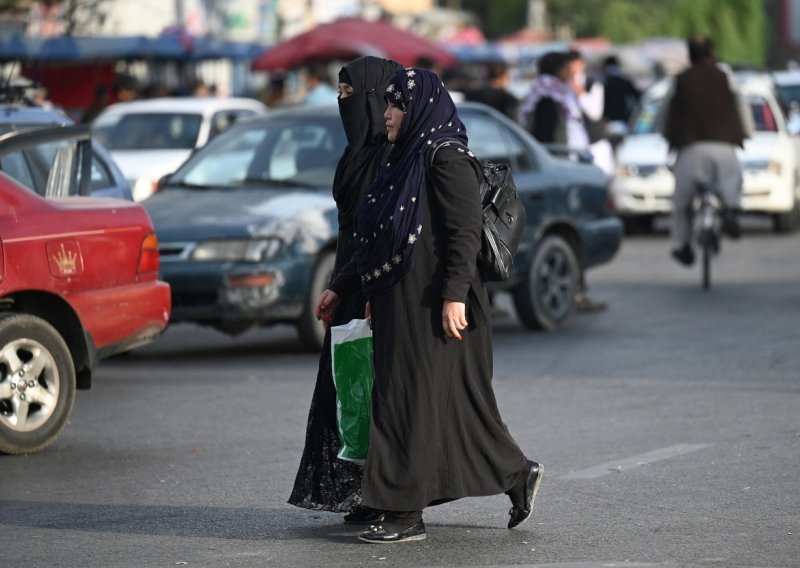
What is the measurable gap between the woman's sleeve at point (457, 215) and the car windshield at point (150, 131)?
13.6 m

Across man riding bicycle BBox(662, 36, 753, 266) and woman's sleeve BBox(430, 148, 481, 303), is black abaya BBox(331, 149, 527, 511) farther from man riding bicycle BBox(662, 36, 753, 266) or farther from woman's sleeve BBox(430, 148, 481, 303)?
man riding bicycle BBox(662, 36, 753, 266)

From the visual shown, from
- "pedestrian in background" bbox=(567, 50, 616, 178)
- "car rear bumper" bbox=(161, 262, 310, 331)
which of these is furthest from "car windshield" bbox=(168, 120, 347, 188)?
"pedestrian in background" bbox=(567, 50, 616, 178)

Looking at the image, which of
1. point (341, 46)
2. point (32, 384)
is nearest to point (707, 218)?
point (32, 384)

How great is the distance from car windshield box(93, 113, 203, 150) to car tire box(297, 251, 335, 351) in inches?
304

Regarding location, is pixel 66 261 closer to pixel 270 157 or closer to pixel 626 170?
pixel 270 157

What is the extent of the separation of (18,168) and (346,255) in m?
3.70

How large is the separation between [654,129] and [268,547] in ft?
56.8

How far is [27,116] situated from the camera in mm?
10805

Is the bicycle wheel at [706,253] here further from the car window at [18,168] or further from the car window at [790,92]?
the car window at [790,92]

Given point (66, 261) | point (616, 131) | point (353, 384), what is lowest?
point (353, 384)

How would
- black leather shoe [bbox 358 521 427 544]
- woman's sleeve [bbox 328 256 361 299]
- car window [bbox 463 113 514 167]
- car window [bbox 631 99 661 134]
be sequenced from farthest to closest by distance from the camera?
car window [bbox 631 99 661 134]
car window [bbox 463 113 514 167]
woman's sleeve [bbox 328 256 361 299]
black leather shoe [bbox 358 521 427 544]

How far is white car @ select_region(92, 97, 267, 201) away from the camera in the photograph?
64.4 ft

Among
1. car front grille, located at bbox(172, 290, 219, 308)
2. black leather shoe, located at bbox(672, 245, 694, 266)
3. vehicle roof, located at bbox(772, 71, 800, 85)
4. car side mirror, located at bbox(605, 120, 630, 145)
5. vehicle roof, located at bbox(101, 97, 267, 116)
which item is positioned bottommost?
black leather shoe, located at bbox(672, 245, 694, 266)

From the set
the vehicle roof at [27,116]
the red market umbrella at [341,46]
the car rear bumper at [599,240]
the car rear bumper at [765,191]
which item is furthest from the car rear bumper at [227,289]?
the red market umbrella at [341,46]
